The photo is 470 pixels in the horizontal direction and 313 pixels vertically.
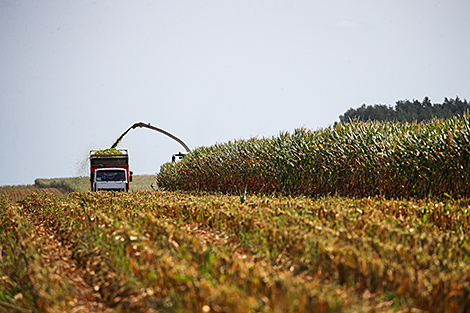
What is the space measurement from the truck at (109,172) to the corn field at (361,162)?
5.68 metres

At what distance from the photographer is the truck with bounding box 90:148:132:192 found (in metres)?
20.2

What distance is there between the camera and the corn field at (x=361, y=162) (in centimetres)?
1112

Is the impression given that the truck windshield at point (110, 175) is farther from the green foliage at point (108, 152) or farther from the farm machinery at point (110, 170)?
the green foliage at point (108, 152)

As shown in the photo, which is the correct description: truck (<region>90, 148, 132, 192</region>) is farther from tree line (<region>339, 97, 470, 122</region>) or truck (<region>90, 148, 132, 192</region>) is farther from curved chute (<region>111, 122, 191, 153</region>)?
tree line (<region>339, 97, 470, 122</region>)

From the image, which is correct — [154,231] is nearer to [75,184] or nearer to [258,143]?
[258,143]

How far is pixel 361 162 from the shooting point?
40.5 feet

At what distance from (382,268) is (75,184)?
32713 millimetres

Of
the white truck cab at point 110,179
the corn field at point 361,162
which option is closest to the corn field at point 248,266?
the corn field at point 361,162

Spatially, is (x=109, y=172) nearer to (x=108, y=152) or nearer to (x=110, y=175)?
(x=110, y=175)

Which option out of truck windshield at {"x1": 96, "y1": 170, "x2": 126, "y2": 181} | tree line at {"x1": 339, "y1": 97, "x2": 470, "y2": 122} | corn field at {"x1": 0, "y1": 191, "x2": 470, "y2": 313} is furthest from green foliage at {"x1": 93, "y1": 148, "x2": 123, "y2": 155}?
tree line at {"x1": 339, "y1": 97, "x2": 470, "y2": 122}

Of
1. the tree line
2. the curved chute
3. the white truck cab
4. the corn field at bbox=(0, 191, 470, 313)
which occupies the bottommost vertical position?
the corn field at bbox=(0, 191, 470, 313)

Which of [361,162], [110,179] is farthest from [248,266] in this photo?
[110,179]

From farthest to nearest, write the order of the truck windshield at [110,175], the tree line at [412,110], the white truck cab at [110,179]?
the tree line at [412,110]
the truck windshield at [110,175]
the white truck cab at [110,179]

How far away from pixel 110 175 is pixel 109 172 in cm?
16
